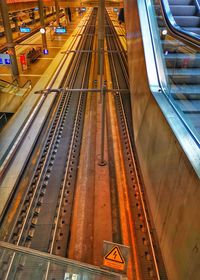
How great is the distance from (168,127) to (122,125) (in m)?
4.34

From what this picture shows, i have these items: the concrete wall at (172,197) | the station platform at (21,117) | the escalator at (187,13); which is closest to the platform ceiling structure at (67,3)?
the station platform at (21,117)

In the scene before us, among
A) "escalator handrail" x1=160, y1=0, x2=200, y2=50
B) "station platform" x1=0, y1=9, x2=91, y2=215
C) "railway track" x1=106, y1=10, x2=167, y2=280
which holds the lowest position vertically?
"railway track" x1=106, y1=10, x2=167, y2=280

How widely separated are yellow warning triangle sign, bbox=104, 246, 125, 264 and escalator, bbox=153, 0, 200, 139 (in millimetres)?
1598

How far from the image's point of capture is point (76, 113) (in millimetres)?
8445

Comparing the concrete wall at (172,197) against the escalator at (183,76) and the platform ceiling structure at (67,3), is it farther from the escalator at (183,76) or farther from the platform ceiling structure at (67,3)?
the platform ceiling structure at (67,3)

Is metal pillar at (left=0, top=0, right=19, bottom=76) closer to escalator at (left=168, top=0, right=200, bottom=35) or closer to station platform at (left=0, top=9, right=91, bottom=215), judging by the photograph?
station platform at (left=0, top=9, right=91, bottom=215)

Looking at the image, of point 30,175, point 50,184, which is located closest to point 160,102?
point 50,184

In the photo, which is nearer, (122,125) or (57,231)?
(57,231)

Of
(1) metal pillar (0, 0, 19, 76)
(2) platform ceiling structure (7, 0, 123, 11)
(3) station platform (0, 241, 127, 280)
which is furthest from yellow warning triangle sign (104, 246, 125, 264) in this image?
(2) platform ceiling structure (7, 0, 123, 11)

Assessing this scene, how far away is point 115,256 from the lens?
252 cm

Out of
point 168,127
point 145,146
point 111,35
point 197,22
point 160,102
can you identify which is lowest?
point 145,146

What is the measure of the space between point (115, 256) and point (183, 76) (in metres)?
2.95

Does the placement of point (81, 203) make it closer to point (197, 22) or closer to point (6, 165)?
point (6, 165)

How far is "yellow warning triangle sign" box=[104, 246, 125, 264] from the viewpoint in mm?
2497
